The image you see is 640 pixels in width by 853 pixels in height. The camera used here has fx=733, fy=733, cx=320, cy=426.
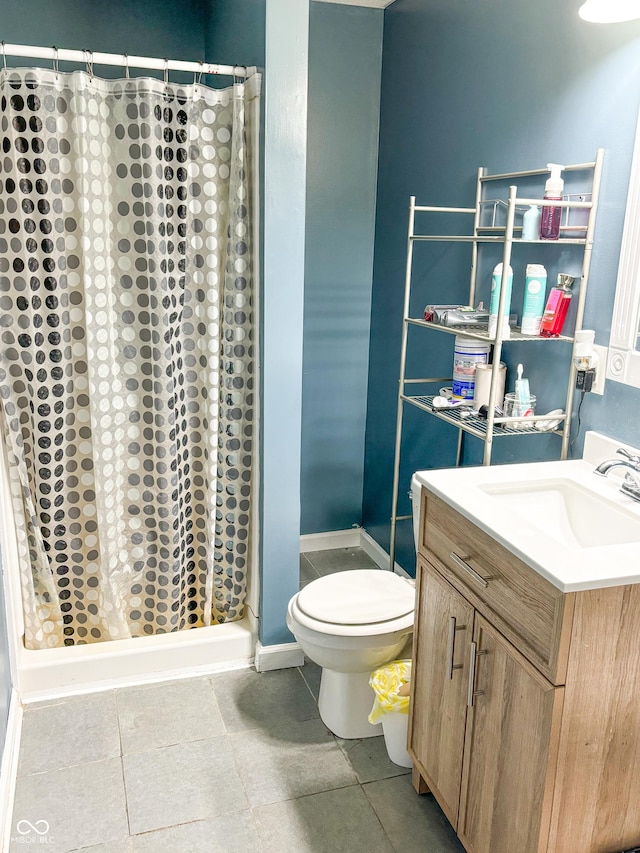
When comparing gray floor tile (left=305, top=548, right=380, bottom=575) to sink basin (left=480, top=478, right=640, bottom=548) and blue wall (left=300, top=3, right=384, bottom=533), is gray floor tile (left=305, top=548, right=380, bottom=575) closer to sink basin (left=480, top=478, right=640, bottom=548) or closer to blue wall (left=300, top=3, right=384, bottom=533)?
blue wall (left=300, top=3, right=384, bottom=533)

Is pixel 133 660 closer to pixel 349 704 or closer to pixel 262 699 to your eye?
pixel 262 699

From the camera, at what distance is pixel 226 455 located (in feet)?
8.14

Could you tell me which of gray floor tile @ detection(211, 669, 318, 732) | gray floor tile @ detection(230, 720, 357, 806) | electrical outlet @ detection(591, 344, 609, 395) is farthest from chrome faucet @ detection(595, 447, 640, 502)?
gray floor tile @ detection(211, 669, 318, 732)

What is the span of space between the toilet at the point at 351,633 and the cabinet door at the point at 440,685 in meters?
0.21

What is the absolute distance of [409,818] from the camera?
1.91 metres

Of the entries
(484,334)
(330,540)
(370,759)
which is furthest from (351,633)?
(330,540)

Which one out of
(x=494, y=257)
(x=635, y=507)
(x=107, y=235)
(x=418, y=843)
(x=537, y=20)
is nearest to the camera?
(x=635, y=507)

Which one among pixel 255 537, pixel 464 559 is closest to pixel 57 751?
pixel 255 537

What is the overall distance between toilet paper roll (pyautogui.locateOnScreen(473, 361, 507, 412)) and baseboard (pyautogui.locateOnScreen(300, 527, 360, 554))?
1.48m

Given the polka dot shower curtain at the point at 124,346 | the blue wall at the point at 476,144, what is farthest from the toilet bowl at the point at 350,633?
the blue wall at the point at 476,144

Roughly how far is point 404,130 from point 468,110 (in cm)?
51

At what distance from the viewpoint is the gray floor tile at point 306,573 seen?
10.5 feet

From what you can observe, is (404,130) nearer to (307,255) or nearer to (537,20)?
(307,255)

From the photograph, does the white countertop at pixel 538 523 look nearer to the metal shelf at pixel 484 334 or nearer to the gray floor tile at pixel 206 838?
the metal shelf at pixel 484 334
